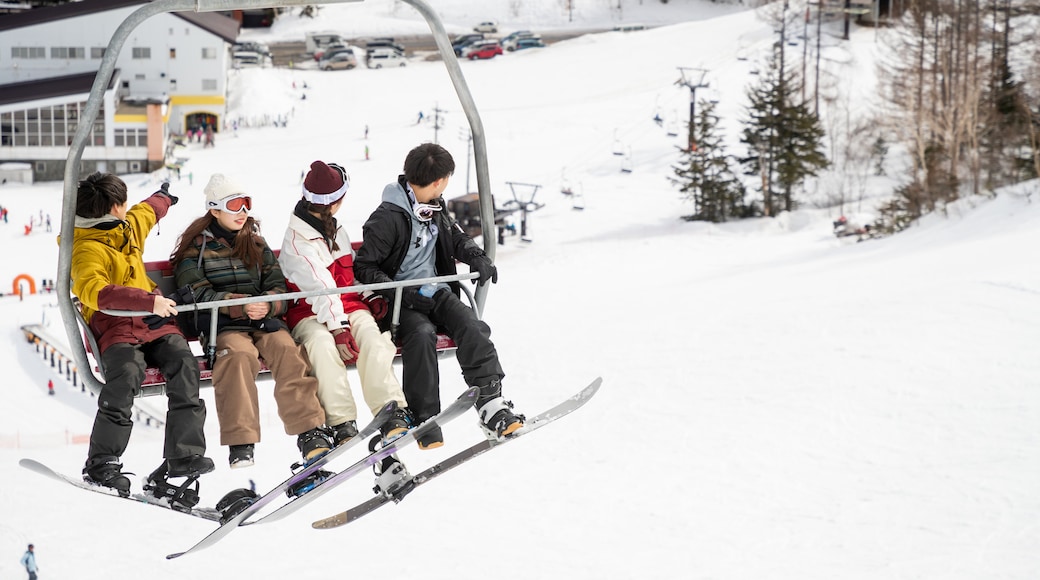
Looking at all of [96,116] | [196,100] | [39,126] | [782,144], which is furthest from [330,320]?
[196,100]

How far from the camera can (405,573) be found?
23.9m

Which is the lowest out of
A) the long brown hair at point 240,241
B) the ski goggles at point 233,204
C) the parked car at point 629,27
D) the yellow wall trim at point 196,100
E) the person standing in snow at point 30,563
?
the person standing in snow at point 30,563

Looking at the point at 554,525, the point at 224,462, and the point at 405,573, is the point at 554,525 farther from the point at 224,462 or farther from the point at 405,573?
the point at 224,462

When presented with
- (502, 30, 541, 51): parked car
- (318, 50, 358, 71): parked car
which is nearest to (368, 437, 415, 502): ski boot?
(318, 50, 358, 71): parked car

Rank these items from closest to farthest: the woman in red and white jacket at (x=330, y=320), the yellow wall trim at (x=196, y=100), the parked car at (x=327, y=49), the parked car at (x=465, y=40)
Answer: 1. the woman in red and white jacket at (x=330, y=320)
2. the yellow wall trim at (x=196, y=100)
3. the parked car at (x=327, y=49)
4. the parked car at (x=465, y=40)

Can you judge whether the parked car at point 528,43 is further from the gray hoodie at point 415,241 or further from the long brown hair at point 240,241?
the long brown hair at point 240,241

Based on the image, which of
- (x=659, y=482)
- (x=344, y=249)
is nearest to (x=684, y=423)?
(x=659, y=482)

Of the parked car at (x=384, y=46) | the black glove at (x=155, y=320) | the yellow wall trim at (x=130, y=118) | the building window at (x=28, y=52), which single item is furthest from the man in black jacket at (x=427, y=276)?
the parked car at (x=384, y=46)

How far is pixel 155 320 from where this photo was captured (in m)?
6.42

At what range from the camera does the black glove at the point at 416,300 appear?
22.7 ft

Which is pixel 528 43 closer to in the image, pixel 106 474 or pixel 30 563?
pixel 30 563

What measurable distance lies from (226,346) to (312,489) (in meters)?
0.87

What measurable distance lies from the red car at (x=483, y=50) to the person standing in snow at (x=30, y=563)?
4578 cm

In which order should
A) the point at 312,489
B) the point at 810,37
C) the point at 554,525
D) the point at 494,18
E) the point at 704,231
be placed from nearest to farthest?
1. the point at 312,489
2. the point at 554,525
3. the point at 704,231
4. the point at 810,37
5. the point at 494,18
